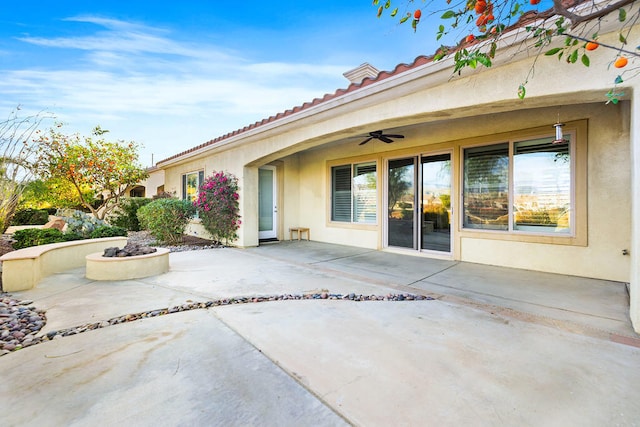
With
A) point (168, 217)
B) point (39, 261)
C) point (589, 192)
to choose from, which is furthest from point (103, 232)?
point (589, 192)

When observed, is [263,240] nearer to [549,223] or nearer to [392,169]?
[392,169]

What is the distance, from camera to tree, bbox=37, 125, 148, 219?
36.2ft

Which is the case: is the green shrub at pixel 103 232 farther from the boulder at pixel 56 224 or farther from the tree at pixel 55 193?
the tree at pixel 55 193

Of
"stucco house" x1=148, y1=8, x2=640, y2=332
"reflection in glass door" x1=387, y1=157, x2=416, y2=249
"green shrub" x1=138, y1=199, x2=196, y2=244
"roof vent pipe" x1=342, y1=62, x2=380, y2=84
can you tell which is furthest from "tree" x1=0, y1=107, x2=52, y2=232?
"reflection in glass door" x1=387, y1=157, x2=416, y2=249

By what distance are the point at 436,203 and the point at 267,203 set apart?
18.7 ft

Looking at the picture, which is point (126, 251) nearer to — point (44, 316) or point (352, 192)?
point (44, 316)

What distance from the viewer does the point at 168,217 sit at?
910 centimetres

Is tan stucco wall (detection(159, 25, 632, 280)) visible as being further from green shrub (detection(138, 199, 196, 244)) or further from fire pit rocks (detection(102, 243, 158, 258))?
fire pit rocks (detection(102, 243, 158, 258))

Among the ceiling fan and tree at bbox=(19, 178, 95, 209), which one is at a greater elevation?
the ceiling fan

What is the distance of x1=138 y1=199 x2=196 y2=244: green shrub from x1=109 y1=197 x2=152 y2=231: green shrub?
520 centimetres

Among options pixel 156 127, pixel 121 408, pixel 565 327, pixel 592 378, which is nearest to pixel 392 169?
pixel 565 327

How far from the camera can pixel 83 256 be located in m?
6.50

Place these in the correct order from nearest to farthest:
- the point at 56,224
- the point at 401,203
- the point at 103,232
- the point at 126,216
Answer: the point at 103,232, the point at 401,203, the point at 56,224, the point at 126,216

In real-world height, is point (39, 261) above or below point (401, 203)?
below
